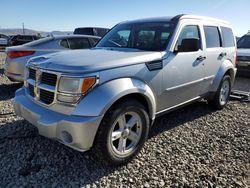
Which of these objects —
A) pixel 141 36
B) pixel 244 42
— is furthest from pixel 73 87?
pixel 244 42

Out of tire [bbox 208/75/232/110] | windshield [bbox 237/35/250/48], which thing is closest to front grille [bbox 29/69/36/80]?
tire [bbox 208/75/232/110]

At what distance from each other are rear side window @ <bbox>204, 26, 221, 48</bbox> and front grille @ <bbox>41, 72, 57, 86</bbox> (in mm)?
3155

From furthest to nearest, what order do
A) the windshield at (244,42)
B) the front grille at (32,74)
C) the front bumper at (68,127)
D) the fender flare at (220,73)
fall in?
the windshield at (244,42), the fender flare at (220,73), the front grille at (32,74), the front bumper at (68,127)

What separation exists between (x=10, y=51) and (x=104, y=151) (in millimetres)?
4918

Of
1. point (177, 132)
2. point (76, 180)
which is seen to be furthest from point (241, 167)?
point (76, 180)

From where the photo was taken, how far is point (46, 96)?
10.7 ft

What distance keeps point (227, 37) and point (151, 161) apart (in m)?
3.75

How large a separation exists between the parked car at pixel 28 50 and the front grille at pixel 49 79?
3.66 metres

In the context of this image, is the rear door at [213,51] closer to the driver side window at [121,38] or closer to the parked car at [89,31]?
the driver side window at [121,38]

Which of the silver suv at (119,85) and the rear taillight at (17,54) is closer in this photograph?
the silver suv at (119,85)

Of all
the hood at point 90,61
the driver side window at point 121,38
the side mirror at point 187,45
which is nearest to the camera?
the hood at point 90,61

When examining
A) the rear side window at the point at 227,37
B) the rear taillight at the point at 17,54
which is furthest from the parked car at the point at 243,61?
the rear taillight at the point at 17,54

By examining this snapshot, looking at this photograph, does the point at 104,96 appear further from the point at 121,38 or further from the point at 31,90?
the point at 121,38

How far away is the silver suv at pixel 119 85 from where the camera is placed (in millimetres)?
2947
